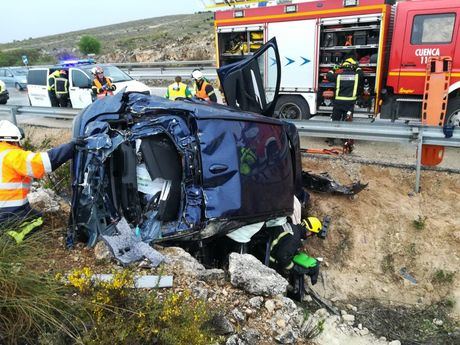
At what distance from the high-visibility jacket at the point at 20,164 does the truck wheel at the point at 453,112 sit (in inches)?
257

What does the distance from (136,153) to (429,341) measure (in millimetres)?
3463

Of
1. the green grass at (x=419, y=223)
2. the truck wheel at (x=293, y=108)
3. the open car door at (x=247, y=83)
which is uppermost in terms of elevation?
the open car door at (x=247, y=83)

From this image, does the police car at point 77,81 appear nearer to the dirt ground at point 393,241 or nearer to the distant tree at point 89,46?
the dirt ground at point 393,241

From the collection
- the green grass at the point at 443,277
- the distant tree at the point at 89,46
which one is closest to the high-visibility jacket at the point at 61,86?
the green grass at the point at 443,277

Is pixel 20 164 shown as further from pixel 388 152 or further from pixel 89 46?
pixel 89 46

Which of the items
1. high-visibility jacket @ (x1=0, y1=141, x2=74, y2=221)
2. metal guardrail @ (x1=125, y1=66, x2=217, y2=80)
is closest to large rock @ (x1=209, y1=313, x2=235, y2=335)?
high-visibility jacket @ (x1=0, y1=141, x2=74, y2=221)

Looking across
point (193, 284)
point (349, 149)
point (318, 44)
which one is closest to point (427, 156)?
point (349, 149)

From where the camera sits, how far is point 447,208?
552cm

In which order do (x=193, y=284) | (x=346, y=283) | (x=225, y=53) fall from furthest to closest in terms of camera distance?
(x=225, y=53)
(x=346, y=283)
(x=193, y=284)

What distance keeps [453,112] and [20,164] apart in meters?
7.00

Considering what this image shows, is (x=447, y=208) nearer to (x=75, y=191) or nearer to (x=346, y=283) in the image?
(x=346, y=283)

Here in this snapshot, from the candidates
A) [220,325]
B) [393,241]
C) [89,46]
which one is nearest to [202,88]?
[393,241]

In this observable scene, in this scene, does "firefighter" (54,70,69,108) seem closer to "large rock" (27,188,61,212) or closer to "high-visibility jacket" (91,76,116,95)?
"high-visibility jacket" (91,76,116,95)

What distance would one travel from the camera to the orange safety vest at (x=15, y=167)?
3941 millimetres
